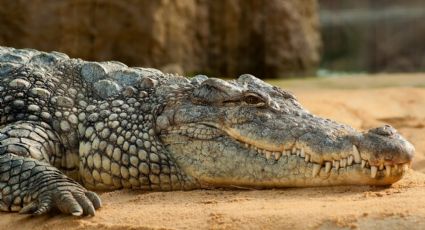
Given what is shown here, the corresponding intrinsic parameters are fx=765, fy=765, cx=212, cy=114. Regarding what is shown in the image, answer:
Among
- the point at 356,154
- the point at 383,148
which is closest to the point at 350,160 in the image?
the point at 356,154

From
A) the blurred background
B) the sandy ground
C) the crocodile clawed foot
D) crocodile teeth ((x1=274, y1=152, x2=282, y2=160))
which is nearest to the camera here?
the sandy ground

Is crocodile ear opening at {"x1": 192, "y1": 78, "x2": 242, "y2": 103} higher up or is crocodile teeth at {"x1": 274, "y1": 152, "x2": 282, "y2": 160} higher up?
crocodile ear opening at {"x1": 192, "y1": 78, "x2": 242, "y2": 103}

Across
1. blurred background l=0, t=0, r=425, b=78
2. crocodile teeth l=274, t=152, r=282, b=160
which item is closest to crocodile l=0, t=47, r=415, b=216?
crocodile teeth l=274, t=152, r=282, b=160

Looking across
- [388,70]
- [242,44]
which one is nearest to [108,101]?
[242,44]

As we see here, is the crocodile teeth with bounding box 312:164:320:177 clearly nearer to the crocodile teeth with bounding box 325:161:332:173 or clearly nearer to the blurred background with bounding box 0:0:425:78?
the crocodile teeth with bounding box 325:161:332:173

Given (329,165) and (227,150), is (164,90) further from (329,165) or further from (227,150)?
(329,165)

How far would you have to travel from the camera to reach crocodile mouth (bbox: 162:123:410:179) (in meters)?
3.88

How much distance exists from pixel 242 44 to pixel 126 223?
10269 millimetres

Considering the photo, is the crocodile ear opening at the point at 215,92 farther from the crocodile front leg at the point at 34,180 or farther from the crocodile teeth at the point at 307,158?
the crocodile front leg at the point at 34,180

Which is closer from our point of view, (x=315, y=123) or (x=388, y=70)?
(x=315, y=123)

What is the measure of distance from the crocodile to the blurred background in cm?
655

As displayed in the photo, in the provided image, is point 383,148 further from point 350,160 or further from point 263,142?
point 263,142

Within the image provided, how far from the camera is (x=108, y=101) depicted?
15.0ft

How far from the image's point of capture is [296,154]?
158 inches
